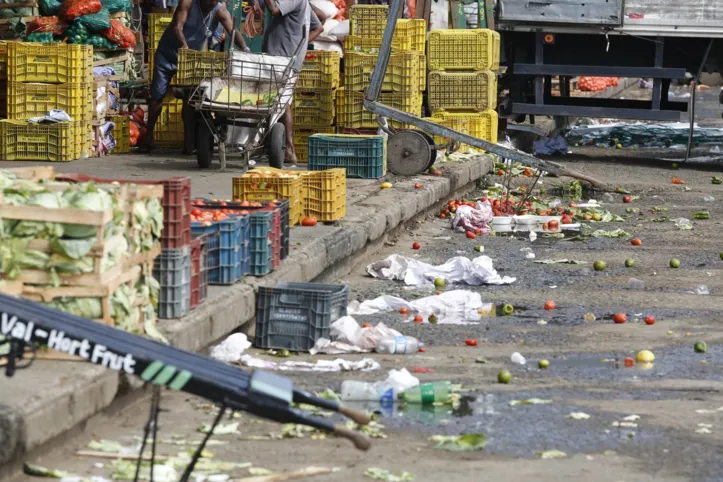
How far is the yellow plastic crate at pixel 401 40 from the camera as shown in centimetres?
1614

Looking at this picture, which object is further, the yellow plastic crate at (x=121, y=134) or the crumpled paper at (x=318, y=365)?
the yellow plastic crate at (x=121, y=134)

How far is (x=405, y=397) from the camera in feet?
20.6

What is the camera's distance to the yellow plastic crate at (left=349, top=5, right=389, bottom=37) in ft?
53.6

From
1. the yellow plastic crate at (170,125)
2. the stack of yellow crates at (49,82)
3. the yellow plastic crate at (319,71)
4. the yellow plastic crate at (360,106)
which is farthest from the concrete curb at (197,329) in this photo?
the yellow plastic crate at (170,125)

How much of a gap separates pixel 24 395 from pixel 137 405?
1053mm

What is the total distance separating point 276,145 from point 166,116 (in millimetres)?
2945

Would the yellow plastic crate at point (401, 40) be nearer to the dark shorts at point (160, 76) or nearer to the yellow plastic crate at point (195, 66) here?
the dark shorts at point (160, 76)

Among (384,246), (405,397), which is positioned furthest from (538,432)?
(384,246)

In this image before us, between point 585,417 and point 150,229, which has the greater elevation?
point 150,229

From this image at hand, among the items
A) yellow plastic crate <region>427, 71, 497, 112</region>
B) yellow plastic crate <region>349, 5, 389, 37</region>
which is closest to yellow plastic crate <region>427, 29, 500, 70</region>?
yellow plastic crate <region>427, 71, 497, 112</region>

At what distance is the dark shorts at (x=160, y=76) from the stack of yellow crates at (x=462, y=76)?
3.95 m

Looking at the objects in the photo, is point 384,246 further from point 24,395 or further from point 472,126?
point 24,395

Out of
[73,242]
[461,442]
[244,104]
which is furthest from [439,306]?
[244,104]

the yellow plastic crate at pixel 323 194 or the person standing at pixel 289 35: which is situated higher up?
the person standing at pixel 289 35
